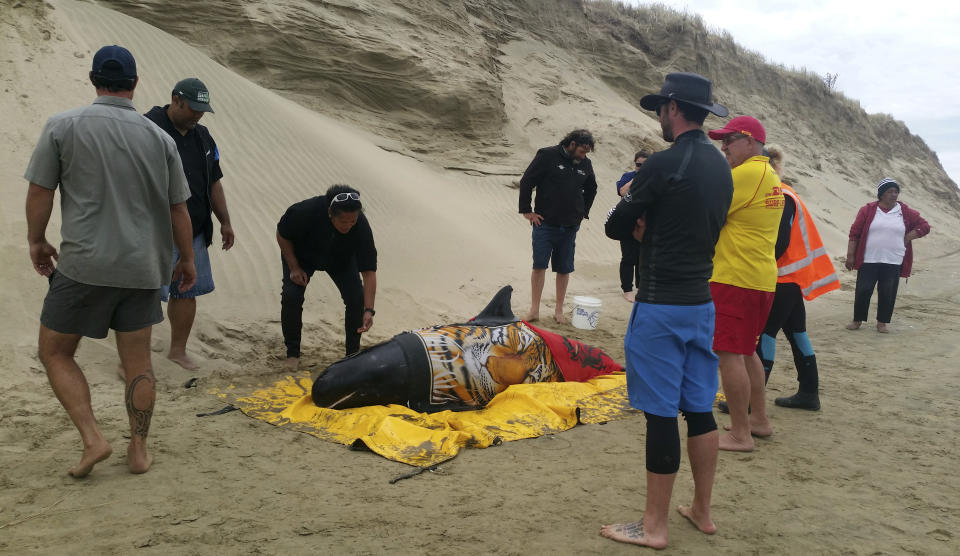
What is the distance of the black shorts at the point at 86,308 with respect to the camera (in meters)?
2.91

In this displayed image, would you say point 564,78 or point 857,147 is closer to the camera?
point 564,78

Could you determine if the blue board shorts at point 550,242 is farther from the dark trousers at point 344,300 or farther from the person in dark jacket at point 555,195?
the dark trousers at point 344,300

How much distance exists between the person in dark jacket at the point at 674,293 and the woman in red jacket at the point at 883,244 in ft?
19.5

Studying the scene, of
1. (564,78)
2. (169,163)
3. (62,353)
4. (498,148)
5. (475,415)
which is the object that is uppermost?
(564,78)

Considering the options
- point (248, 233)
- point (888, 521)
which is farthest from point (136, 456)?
point (248, 233)

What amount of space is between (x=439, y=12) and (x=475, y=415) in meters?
12.1

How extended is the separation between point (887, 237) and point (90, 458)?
803cm

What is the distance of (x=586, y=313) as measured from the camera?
Result: 7.05 meters

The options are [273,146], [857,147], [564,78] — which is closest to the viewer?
[273,146]

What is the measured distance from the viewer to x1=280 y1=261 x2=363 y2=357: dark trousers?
4859mm

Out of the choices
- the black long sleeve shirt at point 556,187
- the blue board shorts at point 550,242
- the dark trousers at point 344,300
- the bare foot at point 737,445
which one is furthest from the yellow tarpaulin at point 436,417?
the black long sleeve shirt at point 556,187

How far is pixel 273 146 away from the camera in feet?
29.1

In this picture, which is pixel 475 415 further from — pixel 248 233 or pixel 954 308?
pixel 954 308

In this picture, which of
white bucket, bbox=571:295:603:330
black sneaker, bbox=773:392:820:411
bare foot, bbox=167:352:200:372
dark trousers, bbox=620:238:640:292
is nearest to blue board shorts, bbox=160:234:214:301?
bare foot, bbox=167:352:200:372
